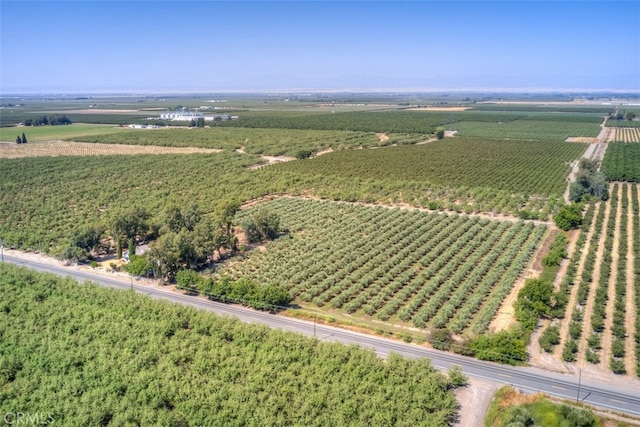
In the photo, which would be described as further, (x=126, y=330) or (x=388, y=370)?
(x=126, y=330)

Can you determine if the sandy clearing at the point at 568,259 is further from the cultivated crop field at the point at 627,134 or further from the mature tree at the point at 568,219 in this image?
the cultivated crop field at the point at 627,134

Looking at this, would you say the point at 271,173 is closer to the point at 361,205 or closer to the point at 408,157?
the point at 361,205

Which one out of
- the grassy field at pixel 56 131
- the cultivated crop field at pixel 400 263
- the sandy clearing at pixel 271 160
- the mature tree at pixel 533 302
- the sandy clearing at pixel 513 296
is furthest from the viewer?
the grassy field at pixel 56 131

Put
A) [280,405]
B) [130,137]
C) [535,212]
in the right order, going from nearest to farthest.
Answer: [280,405]
[535,212]
[130,137]

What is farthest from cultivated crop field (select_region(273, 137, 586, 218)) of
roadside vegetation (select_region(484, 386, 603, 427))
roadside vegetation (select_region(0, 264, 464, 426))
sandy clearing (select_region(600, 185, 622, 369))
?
roadside vegetation (select_region(0, 264, 464, 426))

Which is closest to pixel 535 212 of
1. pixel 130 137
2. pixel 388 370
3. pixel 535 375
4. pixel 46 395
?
pixel 535 375

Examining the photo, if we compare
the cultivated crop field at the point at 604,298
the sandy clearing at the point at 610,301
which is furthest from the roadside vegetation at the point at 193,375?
the sandy clearing at the point at 610,301
